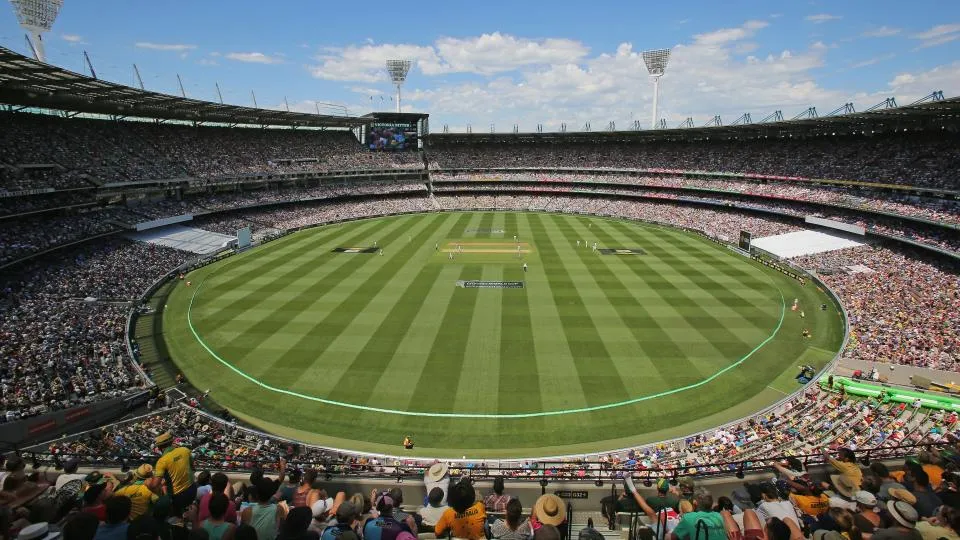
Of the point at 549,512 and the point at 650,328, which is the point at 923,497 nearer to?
the point at 549,512

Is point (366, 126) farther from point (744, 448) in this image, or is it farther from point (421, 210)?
point (744, 448)

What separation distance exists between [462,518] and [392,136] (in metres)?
92.9

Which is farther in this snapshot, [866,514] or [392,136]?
[392,136]

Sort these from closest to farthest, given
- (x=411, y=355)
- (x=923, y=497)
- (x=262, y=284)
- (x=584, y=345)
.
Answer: (x=923, y=497) < (x=411, y=355) < (x=584, y=345) < (x=262, y=284)

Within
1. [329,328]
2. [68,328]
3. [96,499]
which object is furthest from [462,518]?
[68,328]

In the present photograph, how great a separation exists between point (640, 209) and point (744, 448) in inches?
2322

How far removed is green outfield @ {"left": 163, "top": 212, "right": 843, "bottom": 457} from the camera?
20297mm

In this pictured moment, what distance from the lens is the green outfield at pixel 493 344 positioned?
20297mm

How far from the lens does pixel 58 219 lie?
134 feet

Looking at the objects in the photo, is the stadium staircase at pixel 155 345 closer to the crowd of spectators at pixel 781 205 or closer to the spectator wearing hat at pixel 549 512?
the spectator wearing hat at pixel 549 512

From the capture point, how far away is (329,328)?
1162 inches

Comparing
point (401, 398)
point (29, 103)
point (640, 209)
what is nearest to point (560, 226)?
point (640, 209)

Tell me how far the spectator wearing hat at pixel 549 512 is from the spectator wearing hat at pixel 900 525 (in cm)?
325

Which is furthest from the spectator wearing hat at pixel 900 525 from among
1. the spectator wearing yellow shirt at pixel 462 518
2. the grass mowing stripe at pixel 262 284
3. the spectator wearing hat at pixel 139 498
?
the grass mowing stripe at pixel 262 284
